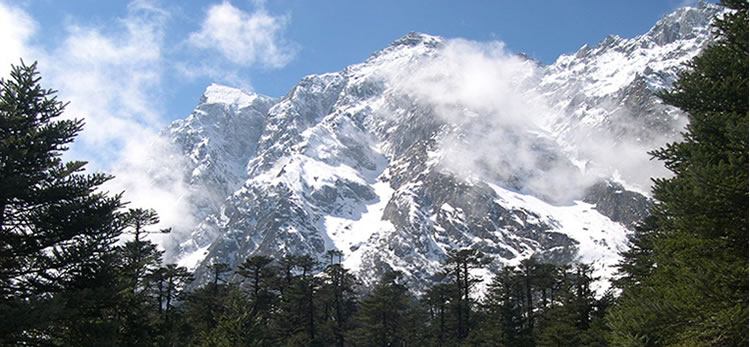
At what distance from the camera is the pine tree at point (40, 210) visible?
13219mm

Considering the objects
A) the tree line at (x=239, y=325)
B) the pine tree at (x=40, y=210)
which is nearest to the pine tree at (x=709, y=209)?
the tree line at (x=239, y=325)

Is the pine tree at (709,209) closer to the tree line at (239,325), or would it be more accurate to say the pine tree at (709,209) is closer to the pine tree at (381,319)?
the tree line at (239,325)

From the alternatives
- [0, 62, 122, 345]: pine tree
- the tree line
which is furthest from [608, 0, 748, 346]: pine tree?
[0, 62, 122, 345]: pine tree

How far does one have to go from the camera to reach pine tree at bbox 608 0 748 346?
Result: 923 cm

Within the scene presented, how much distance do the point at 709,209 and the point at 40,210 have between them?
1607 cm

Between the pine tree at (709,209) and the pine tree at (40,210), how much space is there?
1379cm

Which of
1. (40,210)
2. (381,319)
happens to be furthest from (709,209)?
(381,319)

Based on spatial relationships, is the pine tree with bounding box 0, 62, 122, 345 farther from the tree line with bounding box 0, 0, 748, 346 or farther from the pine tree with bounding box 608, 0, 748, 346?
the pine tree with bounding box 608, 0, 748, 346

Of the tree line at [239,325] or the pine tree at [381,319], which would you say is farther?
the pine tree at [381,319]

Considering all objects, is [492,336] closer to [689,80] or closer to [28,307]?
[689,80]

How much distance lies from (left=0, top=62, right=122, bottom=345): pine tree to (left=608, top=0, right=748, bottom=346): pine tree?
45.3 ft

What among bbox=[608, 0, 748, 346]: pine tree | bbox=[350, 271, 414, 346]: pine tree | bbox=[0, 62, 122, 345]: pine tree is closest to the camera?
bbox=[608, 0, 748, 346]: pine tree

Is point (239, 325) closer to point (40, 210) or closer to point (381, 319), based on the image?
point (40, 210)

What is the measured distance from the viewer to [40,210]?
1380 cm
